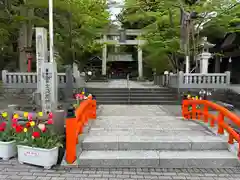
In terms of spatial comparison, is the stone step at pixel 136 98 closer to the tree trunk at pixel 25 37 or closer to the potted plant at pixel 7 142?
the tree trunk at pixel 25 37

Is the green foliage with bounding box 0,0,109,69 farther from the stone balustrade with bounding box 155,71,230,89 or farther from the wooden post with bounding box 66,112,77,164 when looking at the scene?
the wooden post with bounding box 66,112,77,164

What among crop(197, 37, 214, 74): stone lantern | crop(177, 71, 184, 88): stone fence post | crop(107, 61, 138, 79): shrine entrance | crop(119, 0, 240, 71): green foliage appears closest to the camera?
crop(197, 37, 214, 74): stone lantern

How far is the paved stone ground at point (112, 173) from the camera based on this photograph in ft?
11.6

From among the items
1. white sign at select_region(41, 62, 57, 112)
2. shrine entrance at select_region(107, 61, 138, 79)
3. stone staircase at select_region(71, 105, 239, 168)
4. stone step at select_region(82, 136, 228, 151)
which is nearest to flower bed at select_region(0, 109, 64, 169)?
stone staircase at select_region(71, 105, 239, 168)

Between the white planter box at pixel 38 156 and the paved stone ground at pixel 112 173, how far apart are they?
4.1 inches

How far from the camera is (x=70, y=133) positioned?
3.87m

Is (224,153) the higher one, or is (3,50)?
(3,50)

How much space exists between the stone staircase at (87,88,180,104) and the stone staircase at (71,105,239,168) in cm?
597

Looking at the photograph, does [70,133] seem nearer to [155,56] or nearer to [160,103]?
[160,103]

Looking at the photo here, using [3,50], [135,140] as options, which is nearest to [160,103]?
[135,140]

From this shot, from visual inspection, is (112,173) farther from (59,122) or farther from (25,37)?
(25,37)

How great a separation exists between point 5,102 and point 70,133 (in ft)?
28.2

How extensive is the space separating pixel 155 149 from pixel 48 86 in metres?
4.81

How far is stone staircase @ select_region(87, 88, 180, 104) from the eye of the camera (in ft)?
37.5
